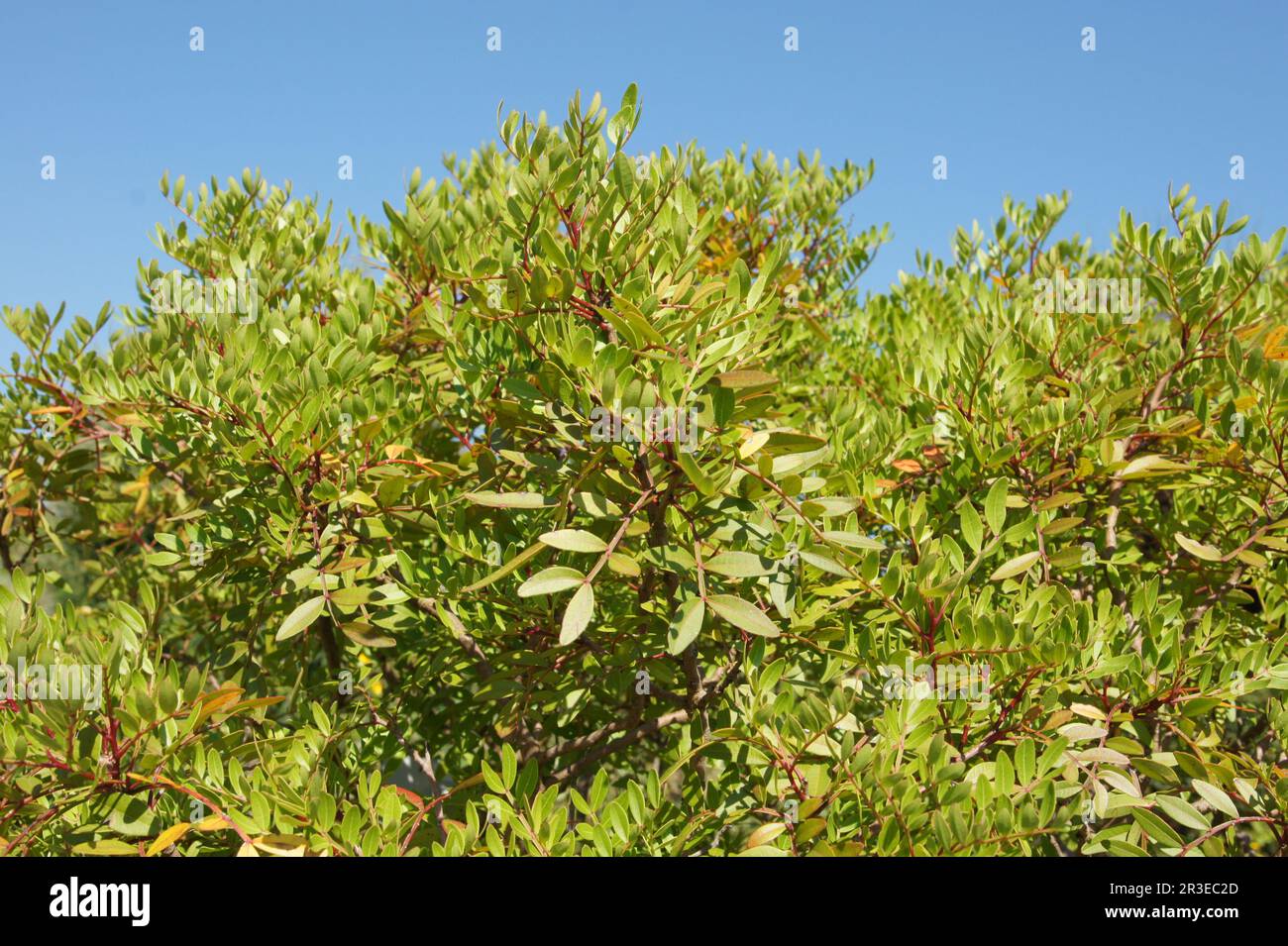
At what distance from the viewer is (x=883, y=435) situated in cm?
298

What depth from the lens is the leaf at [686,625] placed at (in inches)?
70.8

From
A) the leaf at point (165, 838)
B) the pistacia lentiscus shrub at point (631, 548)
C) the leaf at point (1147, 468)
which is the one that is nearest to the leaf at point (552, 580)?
the pistacia lentiscus shrub at point (631, 548)

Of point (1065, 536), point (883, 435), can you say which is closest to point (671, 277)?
point (883, 435)

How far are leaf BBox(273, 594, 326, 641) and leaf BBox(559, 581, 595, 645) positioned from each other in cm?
75

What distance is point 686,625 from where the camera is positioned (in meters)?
1.82

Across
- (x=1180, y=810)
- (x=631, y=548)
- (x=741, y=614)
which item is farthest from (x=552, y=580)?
(x=1180, y=810)

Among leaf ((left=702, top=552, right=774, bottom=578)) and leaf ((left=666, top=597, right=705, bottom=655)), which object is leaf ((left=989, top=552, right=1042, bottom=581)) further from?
leaf ((left=666, top=597, right=705, bottom=655))

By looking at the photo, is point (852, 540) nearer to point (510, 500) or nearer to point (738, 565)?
point (738, 565)

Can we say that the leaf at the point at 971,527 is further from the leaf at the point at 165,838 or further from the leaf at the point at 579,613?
the leaf at the point at 165,838

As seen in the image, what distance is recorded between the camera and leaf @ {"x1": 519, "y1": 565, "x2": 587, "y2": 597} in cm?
179

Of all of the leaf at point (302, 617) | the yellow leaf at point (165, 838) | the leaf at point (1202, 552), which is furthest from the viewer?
the leaf at point (1202, 552)

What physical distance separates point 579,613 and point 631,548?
539 millimetres

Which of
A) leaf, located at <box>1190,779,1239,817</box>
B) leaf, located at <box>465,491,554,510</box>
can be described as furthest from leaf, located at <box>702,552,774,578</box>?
leaf, located at <box>1190,779,1239,817</box>

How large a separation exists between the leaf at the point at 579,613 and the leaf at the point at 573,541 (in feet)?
0.25
